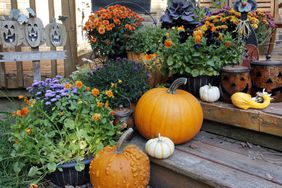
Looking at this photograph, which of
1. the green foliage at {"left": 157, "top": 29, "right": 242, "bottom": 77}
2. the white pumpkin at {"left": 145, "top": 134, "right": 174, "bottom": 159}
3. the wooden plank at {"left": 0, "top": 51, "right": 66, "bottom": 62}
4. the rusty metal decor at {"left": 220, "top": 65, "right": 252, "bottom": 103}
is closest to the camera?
the white pumpkin at {"left": 145, "top": 134, "right": 174, "bottom": 159}

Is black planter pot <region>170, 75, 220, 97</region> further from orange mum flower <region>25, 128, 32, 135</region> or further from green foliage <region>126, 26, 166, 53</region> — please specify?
orange mum flower <region>25, 128, 32, 135</region>

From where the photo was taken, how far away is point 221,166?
1651 millimetres

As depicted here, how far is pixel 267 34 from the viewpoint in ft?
10.3

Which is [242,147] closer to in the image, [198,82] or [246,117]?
[246,117]

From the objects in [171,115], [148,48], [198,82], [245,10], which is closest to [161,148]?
[171,115]

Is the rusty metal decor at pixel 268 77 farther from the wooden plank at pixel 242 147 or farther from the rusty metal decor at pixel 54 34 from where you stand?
the rusty metal decor at pixel 54 34

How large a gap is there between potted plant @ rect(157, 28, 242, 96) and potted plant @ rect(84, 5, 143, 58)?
573 millimetres

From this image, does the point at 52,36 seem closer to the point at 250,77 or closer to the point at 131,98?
the point at 131,98

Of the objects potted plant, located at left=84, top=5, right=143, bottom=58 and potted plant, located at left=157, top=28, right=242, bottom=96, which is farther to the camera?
potted plant, located at left=84, top=5, right=143, bottom=58

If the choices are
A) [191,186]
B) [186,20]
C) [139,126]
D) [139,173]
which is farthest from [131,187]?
[186,20]

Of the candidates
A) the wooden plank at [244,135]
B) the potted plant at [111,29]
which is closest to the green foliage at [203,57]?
the wooden plank at [244,135]

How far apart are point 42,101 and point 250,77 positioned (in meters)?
1.35

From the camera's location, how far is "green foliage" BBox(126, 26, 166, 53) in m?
2.54

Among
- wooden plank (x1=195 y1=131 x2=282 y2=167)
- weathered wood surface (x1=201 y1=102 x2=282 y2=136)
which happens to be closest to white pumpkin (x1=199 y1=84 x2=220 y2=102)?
weathered wood surface (x1=201 y1=102 x2=282 y2=136)
